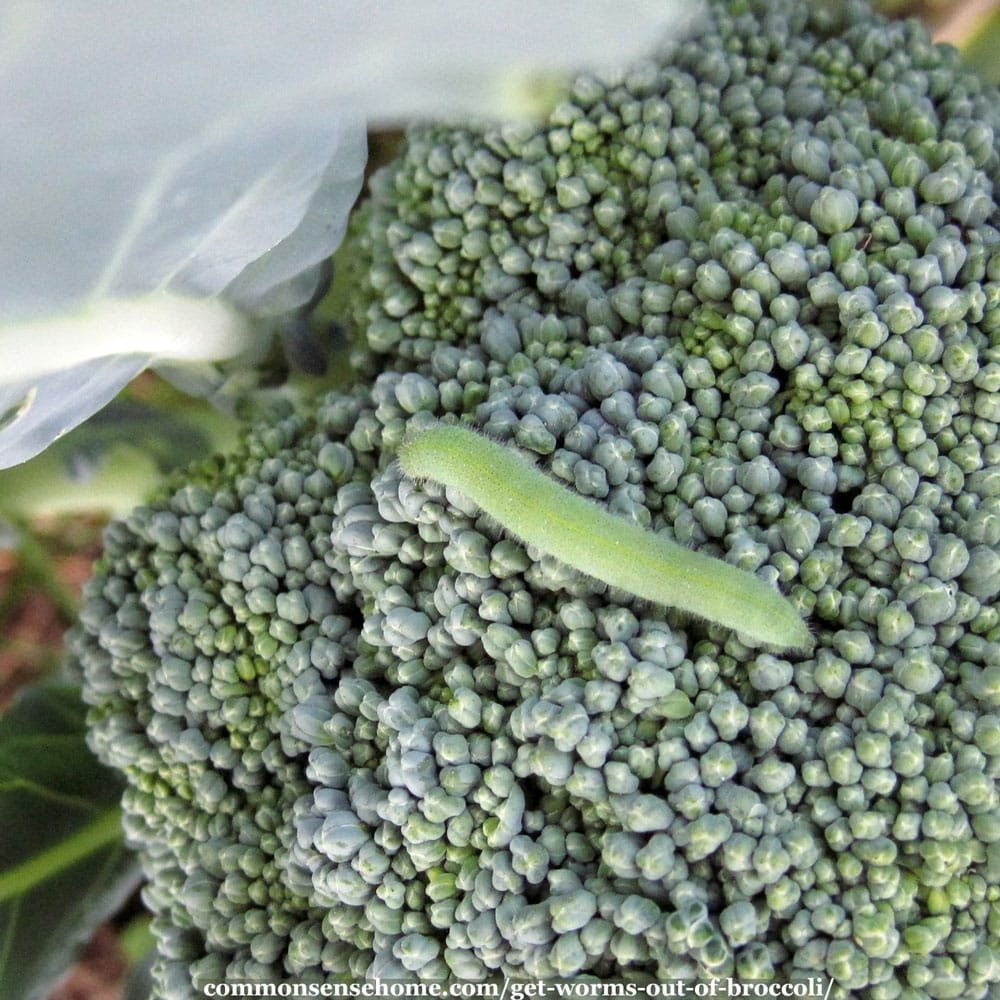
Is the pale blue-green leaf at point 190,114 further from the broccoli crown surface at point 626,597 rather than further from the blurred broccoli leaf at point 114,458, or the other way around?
the blurred broccoli leaf at point 114,458

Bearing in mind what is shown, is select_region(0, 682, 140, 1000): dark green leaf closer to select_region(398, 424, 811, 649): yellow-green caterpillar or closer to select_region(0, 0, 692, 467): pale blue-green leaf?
select_region(0, 0, 692, 467): pale blue-green leaf

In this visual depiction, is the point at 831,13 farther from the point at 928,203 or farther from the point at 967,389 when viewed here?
the point at 967,389

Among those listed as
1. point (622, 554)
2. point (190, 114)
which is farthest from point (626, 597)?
point (190, 114)

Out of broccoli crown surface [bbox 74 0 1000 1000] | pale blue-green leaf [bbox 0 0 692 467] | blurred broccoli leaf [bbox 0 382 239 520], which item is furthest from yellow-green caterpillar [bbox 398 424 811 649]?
blurred broccoli leaf [bbox 0 382 239 520]

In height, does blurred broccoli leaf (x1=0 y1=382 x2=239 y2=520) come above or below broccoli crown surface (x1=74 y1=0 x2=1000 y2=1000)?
below

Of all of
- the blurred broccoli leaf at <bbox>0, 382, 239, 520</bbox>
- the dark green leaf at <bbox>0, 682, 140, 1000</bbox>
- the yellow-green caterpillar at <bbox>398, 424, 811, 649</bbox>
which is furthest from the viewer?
the blurred broccoli leaf at <bbox>0, 382, 239, 520</bbox>

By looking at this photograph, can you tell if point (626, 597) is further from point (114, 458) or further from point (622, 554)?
point (114, 458)

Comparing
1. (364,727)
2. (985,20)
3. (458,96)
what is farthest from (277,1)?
(985,20)

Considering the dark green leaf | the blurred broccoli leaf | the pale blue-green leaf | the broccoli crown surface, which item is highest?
the pale blue-green leaf
